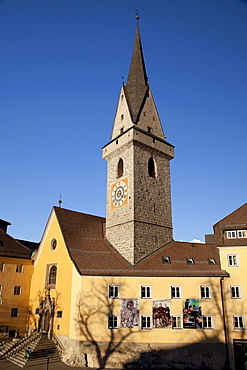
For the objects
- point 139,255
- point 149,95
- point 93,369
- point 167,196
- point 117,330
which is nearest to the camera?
point 93,369

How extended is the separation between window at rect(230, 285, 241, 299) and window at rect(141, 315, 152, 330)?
701 centimetres

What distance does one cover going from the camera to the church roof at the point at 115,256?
26.2m

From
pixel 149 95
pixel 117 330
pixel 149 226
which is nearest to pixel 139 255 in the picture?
pixel 149 226

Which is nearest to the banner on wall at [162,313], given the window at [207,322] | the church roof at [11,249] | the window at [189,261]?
the window at [207,322]

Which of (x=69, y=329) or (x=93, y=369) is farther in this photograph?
(x=69, y=329)

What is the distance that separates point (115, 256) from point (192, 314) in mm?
8414

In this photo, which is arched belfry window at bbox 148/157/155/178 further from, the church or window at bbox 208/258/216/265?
window at bbox 208/258/216/265

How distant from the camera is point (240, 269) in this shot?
84.9 feet

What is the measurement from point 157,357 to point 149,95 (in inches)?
1053

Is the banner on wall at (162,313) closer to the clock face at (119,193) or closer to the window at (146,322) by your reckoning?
the window at (146,322)

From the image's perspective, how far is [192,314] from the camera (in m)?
24.8

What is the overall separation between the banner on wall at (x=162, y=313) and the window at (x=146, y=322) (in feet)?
1.32

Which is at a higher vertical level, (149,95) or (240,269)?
(149,95)

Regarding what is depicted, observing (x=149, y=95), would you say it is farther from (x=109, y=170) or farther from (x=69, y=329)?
(x=69, y=329)
